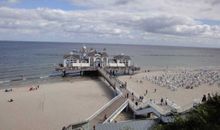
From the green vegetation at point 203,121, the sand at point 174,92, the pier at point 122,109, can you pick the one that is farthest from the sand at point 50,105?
the green vegetation at point 203,121

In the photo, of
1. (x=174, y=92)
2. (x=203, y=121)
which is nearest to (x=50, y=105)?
(x=174, y=92)

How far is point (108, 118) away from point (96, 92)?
46.7 ft

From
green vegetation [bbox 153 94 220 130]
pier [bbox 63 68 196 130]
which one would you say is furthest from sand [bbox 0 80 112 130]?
green vegetation [bbox 153 94 220 130]

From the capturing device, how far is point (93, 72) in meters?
56.2

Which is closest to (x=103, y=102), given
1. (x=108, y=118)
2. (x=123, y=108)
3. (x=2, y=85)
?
(x=123, y=108)

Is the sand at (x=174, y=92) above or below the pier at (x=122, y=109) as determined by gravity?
below

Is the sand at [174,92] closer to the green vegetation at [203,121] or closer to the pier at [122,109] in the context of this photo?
the pier at [122,109]

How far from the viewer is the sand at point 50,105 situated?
84.7 ft

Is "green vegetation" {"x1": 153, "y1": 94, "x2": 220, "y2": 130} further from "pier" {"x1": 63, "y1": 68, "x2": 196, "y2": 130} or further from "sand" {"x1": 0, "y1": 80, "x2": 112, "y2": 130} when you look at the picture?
"sand" {"x1": 0, "y1": 80, "x2": 112, "y2": 130}

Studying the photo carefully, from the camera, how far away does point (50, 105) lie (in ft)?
104

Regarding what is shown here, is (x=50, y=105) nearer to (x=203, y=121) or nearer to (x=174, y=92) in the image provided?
(x=174, y=92)

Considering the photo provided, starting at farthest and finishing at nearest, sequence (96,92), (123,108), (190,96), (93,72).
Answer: (93,72), (96,92), (190,96), (123,108)

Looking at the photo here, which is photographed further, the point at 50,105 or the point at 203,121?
the point at 50,105

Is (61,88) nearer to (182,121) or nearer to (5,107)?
(5,107)
